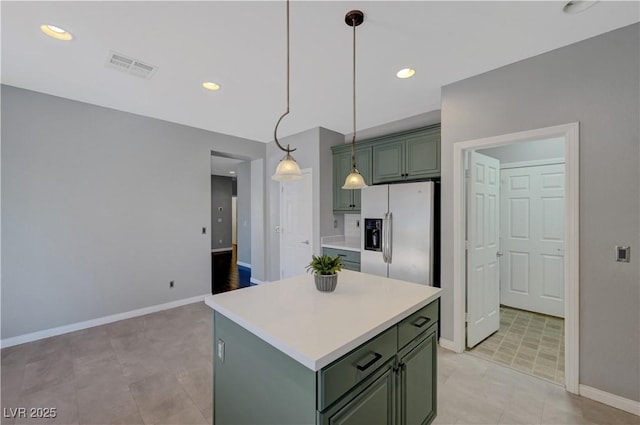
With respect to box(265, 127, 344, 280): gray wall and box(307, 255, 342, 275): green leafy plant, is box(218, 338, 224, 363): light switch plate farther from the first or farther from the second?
box(265, 127, 344, 280): gray wall

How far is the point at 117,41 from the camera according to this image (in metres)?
2.08

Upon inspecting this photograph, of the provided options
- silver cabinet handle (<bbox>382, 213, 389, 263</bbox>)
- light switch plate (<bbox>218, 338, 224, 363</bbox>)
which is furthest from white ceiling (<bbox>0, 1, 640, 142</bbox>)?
light switch plate (<bbox>218, 338, 224, 363</bbox>)

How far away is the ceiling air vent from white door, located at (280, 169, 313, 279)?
239 cm

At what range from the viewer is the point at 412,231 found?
3.00m

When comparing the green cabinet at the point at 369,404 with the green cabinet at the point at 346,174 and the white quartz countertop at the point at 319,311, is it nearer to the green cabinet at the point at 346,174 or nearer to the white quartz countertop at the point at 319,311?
the white quartz countertop at the point at 319,311

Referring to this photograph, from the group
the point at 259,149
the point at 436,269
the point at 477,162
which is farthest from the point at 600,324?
the point at 259,149

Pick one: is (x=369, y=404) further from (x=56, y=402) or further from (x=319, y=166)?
(x=319, y=166)

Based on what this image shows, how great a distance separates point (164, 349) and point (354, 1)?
3473mm

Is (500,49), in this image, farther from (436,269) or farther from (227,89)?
(227,89)

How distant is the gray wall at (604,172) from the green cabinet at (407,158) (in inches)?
37.0

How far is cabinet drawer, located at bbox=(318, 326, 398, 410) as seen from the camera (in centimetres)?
102

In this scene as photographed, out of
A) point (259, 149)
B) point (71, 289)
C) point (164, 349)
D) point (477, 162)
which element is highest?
point (259, 149)

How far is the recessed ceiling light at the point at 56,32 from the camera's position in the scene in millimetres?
1951

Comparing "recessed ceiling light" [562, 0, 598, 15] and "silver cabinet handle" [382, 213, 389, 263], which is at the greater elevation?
"recessed ceiling light" [562, 0, 598, 15]
